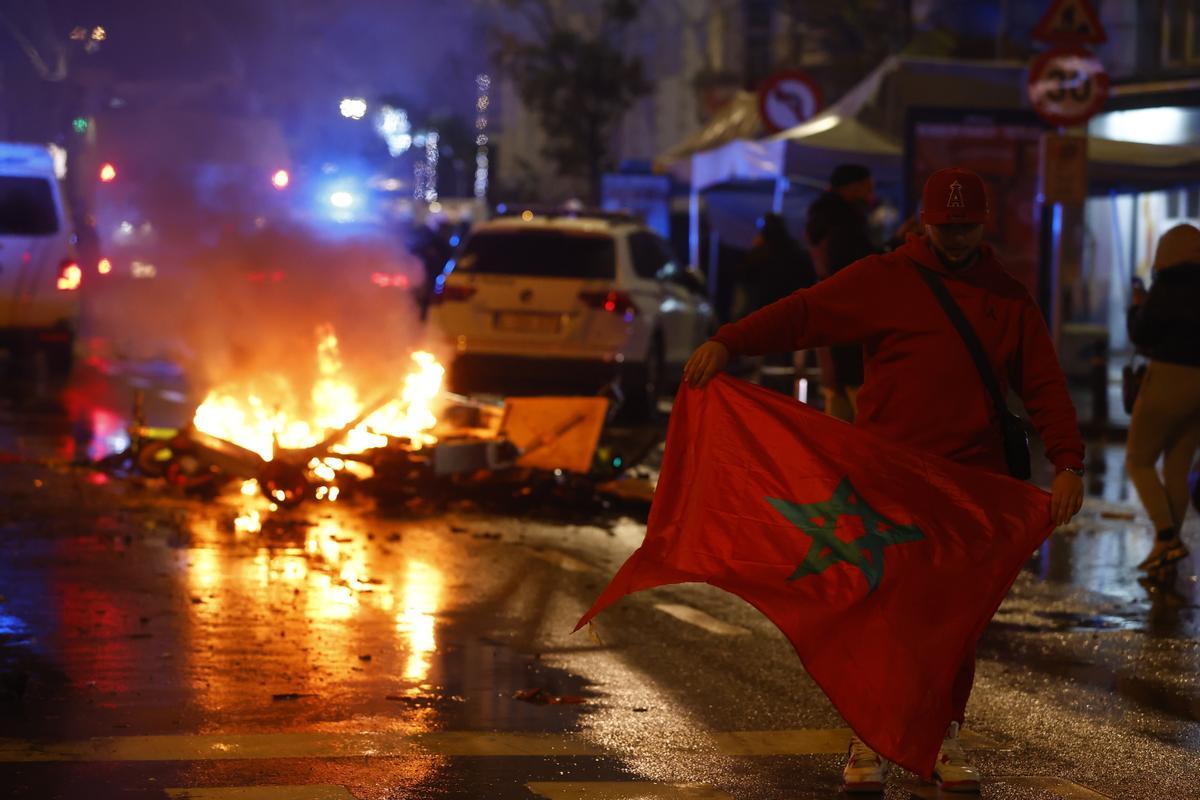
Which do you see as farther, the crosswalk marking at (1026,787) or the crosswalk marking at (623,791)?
the crosswalk marking at (1026,787)

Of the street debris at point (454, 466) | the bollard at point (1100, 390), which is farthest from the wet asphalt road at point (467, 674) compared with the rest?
the bollard at point (1100, 390)

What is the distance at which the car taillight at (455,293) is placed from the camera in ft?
60.3

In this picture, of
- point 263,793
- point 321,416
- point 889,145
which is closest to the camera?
point 263,793

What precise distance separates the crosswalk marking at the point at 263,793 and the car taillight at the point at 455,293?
12795 mm

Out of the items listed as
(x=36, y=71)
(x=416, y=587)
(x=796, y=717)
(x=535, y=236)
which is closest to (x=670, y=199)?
(x=36, y=71)

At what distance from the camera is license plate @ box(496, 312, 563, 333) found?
18141mm

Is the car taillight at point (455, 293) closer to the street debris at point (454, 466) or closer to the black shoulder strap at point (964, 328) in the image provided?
the street debris at point (454, 466)

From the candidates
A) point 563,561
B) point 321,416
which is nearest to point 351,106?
point 321,416

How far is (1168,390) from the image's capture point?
10312 mm

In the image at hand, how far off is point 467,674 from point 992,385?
2620 mm

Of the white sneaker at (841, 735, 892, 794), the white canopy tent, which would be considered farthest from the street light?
the white sneaker at (841, 735, 892, 794)

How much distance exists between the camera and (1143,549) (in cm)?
1150

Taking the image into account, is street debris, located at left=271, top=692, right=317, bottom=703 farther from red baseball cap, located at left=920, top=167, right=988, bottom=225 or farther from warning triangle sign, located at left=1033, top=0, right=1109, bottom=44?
warning triangle sign, located at left=1033, top=0, right=1109, bottom=44

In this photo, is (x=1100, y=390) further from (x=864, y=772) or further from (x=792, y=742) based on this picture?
(x=864, y=772)
